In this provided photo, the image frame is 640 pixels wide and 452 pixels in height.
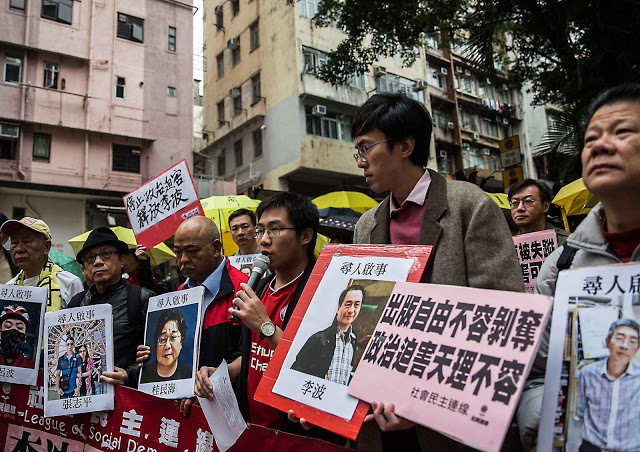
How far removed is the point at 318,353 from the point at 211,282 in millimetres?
1300

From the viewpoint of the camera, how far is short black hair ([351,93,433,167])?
209 centimetres

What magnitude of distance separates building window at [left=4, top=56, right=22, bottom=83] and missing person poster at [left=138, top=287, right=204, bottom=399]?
16.9m

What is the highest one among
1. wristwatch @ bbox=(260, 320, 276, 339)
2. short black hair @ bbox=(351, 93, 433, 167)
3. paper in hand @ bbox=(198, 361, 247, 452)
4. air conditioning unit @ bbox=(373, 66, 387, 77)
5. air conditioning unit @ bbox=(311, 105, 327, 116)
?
air conditioning unit @ bbox=(373, 66, 387, 77)

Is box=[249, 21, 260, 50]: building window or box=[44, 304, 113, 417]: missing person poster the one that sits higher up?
box=[249, 21, 260, 50]: building window

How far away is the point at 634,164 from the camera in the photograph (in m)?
1.41

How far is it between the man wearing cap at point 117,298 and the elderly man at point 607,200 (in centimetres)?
235

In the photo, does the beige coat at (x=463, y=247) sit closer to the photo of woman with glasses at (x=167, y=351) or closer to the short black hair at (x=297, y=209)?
the short black hair at (x=297, y=209)

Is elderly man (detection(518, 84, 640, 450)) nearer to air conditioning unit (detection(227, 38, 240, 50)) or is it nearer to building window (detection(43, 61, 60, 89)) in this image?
building window (detection(43, 61, 60, 89))

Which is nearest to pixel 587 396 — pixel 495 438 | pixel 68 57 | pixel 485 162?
pixel 495 438

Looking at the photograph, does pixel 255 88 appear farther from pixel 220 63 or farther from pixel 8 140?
pixel 8 140

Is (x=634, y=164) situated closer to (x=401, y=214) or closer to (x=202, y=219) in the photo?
(x=401, y=214)

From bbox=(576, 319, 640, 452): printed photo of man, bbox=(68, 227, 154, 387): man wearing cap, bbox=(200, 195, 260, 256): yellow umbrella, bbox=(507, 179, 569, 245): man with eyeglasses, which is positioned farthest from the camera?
bbox=(200, 195, 260, 256): yellow umbrella

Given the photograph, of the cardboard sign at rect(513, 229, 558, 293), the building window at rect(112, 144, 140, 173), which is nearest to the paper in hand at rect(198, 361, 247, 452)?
the cardboard sign at rect(513, 229, 558, 293)

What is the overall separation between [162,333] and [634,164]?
7.64ft
